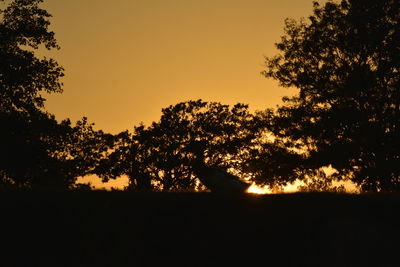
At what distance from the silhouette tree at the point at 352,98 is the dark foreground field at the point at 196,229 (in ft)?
63.2

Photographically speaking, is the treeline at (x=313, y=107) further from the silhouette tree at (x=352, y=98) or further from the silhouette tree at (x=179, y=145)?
the silhouette tree at (x=179, y=145)

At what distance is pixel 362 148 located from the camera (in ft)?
112

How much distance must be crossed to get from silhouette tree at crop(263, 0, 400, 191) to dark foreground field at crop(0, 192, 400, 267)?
19.3 m

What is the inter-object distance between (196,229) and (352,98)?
23591 mm

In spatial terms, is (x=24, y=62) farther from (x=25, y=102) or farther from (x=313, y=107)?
(x=313, y=107)

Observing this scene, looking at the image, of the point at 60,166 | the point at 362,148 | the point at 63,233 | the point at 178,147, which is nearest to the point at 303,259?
the point at 63,233

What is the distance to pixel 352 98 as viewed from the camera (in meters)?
35.2

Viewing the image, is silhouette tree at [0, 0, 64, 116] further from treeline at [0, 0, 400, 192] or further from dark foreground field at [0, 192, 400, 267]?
dark foreground field at [0, 192, 400, 267]

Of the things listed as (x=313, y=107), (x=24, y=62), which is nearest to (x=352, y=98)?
(x=313, y=107)

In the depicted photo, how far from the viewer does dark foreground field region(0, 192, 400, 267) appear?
43.2 ft

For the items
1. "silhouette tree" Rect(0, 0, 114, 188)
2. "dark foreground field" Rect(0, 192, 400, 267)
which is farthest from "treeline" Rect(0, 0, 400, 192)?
"dark foreground field" Rect(0, 192, 400, 267)

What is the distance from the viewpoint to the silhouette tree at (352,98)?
34.2m

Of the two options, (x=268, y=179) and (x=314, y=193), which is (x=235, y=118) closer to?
(x=268, y=179)

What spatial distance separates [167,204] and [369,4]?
2604cm
